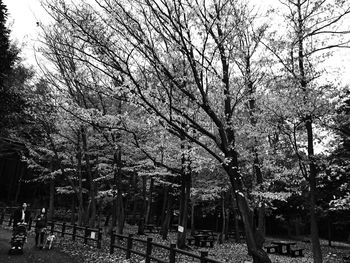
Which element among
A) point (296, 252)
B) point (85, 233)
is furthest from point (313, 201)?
point (296, 252)

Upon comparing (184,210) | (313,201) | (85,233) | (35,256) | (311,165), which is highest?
(311,165)

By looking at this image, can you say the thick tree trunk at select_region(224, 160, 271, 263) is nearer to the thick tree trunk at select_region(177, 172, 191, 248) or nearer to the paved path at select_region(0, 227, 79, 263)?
the paved path at select_region(0, 227, 79, 263)

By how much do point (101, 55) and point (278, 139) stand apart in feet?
27.2

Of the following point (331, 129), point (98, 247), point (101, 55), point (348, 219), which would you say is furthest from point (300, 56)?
point (348, 219)

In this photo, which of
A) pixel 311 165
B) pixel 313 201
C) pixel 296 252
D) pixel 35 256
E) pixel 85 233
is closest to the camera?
pixel 313 201

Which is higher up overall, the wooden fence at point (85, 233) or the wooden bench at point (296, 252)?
the wooden fence at point (85, 233)

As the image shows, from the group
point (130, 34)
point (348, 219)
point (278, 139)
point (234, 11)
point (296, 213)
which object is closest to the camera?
point (130, 34)

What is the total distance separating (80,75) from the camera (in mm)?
13320

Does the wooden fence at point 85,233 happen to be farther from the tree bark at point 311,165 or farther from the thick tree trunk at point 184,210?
the tree bark at point 311,165

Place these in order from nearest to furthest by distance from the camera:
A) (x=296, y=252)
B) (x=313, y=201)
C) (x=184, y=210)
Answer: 1. (x=313, y=201)
2. (x=184, y=210)
3. (x=296, y=252)

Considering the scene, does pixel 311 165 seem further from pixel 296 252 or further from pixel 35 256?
pixel 296 252

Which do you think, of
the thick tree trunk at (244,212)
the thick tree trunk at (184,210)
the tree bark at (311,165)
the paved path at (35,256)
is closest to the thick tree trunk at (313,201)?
the tree bark at (311,165)

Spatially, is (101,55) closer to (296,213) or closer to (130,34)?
(130,34)

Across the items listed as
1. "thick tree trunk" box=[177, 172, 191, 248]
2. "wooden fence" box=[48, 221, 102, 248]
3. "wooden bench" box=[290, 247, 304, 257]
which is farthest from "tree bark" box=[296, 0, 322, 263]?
"wooden fence" box=[48, 221, 102, 248]
